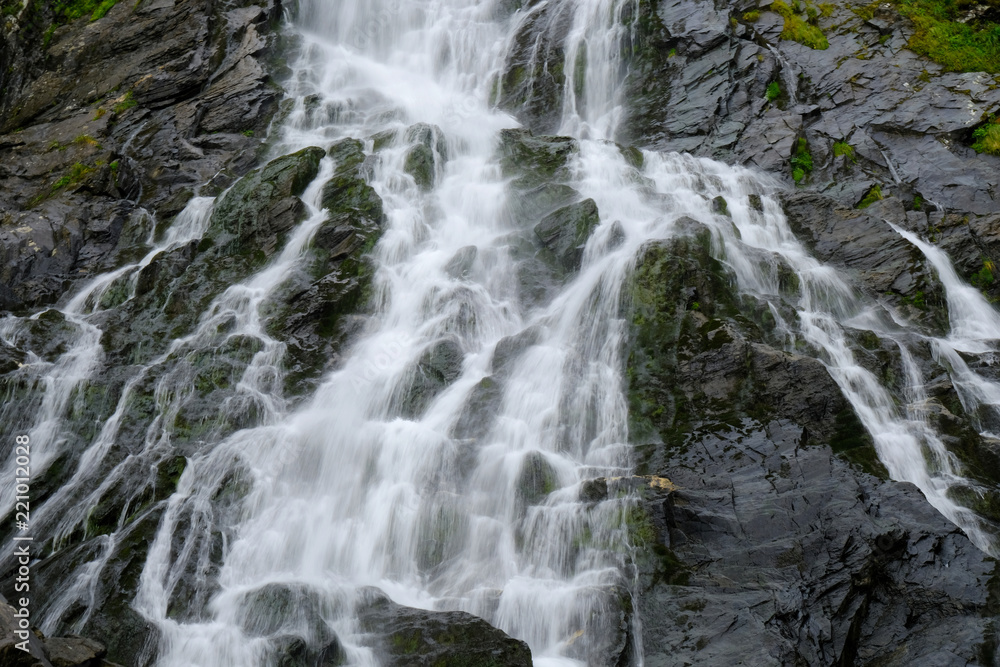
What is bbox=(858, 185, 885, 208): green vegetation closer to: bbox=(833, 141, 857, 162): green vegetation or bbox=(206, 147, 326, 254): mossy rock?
bbox=(833, 141, 857, 162): green vegetation

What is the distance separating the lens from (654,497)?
8.89 meters

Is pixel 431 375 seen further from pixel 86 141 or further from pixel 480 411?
pixel 86 141

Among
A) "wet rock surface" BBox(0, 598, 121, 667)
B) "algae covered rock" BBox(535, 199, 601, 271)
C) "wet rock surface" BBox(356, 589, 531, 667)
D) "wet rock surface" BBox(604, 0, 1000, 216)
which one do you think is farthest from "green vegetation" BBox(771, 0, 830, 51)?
"wet rock surface" BBox(0, 598, 121, 667)

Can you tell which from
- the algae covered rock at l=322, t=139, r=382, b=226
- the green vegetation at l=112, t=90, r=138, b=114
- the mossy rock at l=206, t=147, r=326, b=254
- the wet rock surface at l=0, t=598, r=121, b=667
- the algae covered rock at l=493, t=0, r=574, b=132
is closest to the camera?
the wet rock surface at l=0, t=598, r=121, b=667

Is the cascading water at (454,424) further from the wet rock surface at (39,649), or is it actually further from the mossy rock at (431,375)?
the wet rock surface at (39,649)

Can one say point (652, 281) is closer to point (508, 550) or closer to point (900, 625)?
point (508, 550)

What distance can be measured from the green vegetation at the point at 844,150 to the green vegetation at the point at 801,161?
541mm

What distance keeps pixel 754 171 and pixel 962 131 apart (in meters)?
4.22

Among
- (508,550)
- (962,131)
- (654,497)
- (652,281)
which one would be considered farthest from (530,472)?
(962,131)

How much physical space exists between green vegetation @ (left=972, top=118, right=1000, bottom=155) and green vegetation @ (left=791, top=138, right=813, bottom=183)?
3.14 metres

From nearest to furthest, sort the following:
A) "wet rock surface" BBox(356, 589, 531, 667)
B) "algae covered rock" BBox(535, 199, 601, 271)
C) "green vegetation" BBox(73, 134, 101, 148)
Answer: "wet rock surface" BBox(356, 589, 531, 667) → "algae covered rock" BBox(535, 199, 601, 271) → "green vegetation" BBox(73, 134, 101, 148)

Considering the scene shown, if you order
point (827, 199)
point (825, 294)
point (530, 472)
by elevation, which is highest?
point (827, 199)

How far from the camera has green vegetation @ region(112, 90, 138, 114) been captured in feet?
59.0

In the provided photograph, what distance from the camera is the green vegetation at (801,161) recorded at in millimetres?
15594
